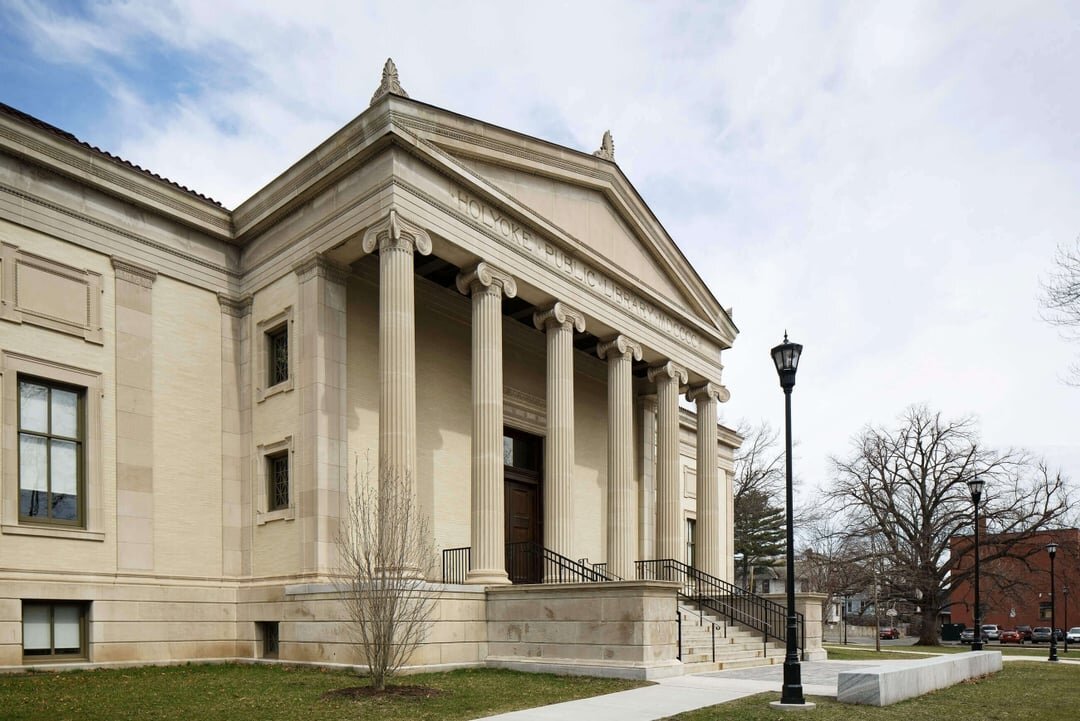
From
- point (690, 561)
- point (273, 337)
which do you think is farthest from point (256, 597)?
point (690, 561)

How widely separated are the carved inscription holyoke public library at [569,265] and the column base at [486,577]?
7.91 metres

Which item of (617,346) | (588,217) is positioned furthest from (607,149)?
(617,346)

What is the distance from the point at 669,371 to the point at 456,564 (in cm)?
1011

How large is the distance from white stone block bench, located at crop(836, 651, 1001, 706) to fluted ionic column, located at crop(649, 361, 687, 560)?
10781 millimetres

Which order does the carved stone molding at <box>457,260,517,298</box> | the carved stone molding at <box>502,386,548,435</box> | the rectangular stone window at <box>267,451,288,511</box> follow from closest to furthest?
the rectangular stone window at <box>267,451,288,511</box>
the carved stone molding at <box>457,260,517,298</box>
the carved stone molding at <box>502,386,548,435</box>

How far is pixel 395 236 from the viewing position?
60.6 ft

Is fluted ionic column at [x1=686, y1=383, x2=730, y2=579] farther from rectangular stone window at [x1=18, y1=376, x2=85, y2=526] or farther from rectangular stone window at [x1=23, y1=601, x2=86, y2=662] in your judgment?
rectangular stone window at [x1=18, y1=376, x2=85, y2=526]

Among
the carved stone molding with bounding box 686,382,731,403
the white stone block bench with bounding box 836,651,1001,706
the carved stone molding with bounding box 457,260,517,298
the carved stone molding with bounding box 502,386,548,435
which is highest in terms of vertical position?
the carved stone molding with bounding box 457,260,517,298

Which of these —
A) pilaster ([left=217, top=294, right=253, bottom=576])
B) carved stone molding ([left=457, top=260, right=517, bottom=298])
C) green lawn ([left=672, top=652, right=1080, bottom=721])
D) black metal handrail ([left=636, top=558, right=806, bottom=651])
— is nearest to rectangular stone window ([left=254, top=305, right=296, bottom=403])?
pilaster ([left=217, top=294, right=253, bottom=576])

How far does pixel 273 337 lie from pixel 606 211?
10530mm

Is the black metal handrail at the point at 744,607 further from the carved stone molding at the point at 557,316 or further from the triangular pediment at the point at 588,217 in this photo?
the triangular pediment at the point at 588,217

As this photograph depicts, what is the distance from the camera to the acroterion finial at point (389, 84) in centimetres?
1909

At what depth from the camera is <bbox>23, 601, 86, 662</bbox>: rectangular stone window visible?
16969 millimetres

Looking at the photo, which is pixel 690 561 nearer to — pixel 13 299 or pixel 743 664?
pixel 743 664
